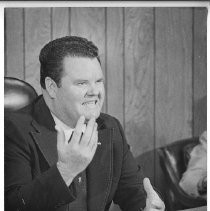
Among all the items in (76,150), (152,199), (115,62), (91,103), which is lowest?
(152,199)

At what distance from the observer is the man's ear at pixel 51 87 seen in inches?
40.8

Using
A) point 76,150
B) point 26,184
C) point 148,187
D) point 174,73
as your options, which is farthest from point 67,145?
point 174,73

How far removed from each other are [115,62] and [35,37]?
8.3 inches

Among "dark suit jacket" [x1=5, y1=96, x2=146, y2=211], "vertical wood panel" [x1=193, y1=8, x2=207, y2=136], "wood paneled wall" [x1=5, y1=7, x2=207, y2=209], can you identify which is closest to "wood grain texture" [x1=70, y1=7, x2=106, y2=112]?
"wood paneled wall" [x1=5, y1=7, x2=207, y2=209]

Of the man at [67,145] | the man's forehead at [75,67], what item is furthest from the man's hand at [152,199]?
the man's forehead at [75,67]

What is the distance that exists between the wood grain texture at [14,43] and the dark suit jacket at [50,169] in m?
0.09

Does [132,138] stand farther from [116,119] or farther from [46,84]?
[46,84]

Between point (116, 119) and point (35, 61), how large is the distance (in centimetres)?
24

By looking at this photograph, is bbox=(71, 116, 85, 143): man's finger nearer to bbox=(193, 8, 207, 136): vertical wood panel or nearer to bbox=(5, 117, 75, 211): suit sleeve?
bbox=(5, 117, 75, 211): suit sleeve

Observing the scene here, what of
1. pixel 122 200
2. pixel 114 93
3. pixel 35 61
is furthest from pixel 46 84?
pixel 122 200

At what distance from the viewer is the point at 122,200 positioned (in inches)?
43.3

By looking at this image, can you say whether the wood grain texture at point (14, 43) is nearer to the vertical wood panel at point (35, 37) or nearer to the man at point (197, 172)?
the vertical wood panel at point (35, 37)

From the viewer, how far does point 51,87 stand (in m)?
1.04

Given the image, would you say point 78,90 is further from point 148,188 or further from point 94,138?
point 148,188
